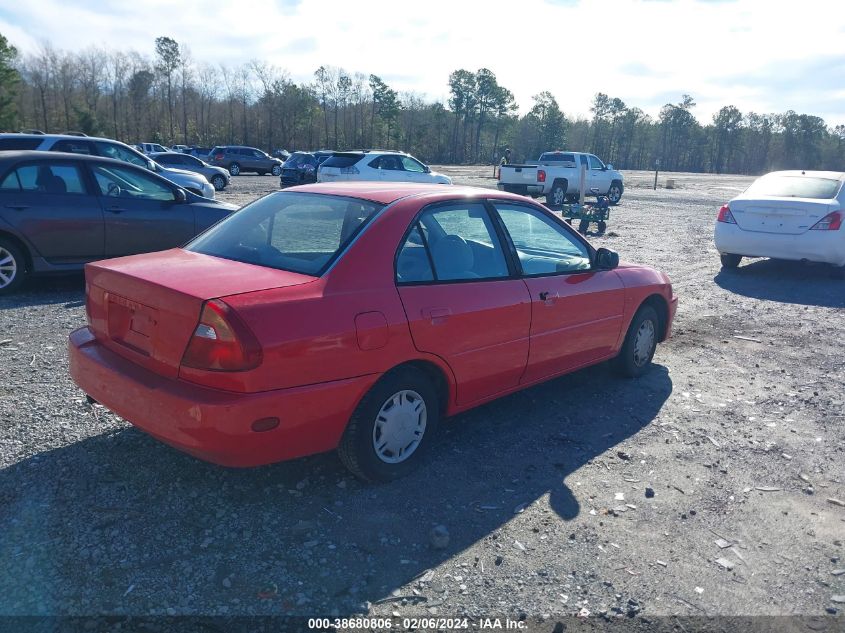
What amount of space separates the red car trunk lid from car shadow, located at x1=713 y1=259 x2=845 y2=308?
318 inches

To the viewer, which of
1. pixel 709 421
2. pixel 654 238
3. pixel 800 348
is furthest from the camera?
pixel 654 238

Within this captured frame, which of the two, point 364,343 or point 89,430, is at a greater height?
point 364,343

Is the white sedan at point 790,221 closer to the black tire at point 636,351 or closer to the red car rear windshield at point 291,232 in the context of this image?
the black tire at point 636,351

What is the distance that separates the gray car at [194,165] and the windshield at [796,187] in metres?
20.7

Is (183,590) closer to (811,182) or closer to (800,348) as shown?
(800,348)

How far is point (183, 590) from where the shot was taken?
2.82 m

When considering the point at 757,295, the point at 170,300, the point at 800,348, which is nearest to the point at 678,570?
the point at 170,300

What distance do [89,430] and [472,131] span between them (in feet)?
297

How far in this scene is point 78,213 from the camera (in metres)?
7.83

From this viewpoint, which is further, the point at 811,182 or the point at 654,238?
the point at 654,238

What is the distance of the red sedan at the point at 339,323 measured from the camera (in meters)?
3.11

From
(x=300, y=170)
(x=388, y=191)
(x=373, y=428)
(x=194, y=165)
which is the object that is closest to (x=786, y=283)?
(x=388, y=191)

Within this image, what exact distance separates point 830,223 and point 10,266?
10.9 metres

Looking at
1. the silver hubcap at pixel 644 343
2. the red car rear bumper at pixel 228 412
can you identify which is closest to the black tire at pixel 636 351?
the silver hubcap at pixel 644 343
